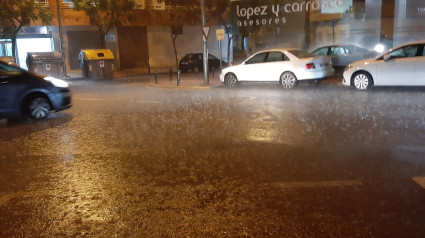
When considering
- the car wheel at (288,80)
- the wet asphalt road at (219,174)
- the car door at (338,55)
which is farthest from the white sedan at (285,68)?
the wet asphalt road at (219,174)

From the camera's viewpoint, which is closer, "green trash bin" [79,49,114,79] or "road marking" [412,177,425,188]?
"road marking" [412,177,425,188]

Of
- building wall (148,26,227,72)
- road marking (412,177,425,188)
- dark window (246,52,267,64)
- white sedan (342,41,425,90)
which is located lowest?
road marking (412,177,425,188)

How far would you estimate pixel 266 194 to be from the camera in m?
4.96

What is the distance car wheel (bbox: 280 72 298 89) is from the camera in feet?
50.8

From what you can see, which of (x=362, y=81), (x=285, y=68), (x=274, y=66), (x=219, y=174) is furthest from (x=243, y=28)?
(x=219, y=174)

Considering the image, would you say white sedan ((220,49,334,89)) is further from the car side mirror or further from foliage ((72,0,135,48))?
foliage ((72,0,135,48))

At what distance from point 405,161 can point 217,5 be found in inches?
1091

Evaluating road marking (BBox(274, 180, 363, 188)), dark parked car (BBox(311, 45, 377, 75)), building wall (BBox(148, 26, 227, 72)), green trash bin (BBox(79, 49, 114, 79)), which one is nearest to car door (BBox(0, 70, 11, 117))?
road marking (BBox(274, 180, 363, 188))

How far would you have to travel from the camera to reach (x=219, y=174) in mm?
5746

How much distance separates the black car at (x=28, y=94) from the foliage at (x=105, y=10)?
65.5 feet

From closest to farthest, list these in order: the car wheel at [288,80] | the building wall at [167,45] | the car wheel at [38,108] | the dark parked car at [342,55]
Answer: the car wheel at [38,108] < the car wheel at [288,80] < the dark parked car at [342,55] < the building wall at [167,45]

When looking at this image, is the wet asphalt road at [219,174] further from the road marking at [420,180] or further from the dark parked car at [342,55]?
the dark parked car at [342,55]

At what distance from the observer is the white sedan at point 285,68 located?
597 inches

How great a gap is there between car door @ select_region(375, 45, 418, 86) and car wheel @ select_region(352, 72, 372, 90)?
0.37 metres
